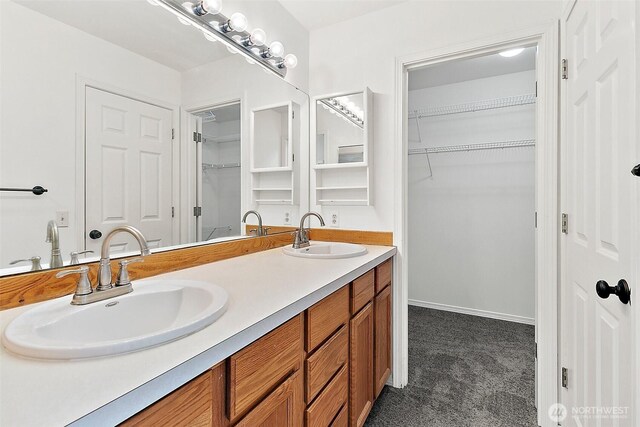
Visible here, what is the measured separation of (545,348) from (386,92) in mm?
1735

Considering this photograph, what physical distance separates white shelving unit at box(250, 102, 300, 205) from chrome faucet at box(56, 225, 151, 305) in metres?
0.96

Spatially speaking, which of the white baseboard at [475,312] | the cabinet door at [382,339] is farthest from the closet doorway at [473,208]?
the cabinet door at [382,339]

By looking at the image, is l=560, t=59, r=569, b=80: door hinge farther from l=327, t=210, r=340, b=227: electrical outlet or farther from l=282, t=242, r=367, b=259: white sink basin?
l=327, t=210, r=340, b=227: electrical outlet

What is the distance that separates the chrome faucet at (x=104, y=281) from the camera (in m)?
0.84

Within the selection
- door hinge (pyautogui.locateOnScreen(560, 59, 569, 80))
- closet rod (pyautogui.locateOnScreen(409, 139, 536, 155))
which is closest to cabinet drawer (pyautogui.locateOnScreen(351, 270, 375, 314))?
door hinge (pyautogui.locateOnScreen(560, 59, 569, 80))

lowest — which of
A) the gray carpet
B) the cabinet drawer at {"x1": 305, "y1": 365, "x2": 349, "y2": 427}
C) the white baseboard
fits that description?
the gray carpet

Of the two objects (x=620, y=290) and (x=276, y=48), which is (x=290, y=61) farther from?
(x=620, y=290)

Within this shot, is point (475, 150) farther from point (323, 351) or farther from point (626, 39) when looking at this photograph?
point (323, 351)

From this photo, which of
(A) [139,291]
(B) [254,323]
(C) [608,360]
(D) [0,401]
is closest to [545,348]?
(C) [608,360]

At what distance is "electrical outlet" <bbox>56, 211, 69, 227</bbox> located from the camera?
977mm

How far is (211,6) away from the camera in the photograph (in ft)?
4.70

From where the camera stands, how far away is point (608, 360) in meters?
0.98

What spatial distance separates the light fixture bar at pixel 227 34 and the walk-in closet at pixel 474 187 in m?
1.63

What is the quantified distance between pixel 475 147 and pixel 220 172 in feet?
8.27
